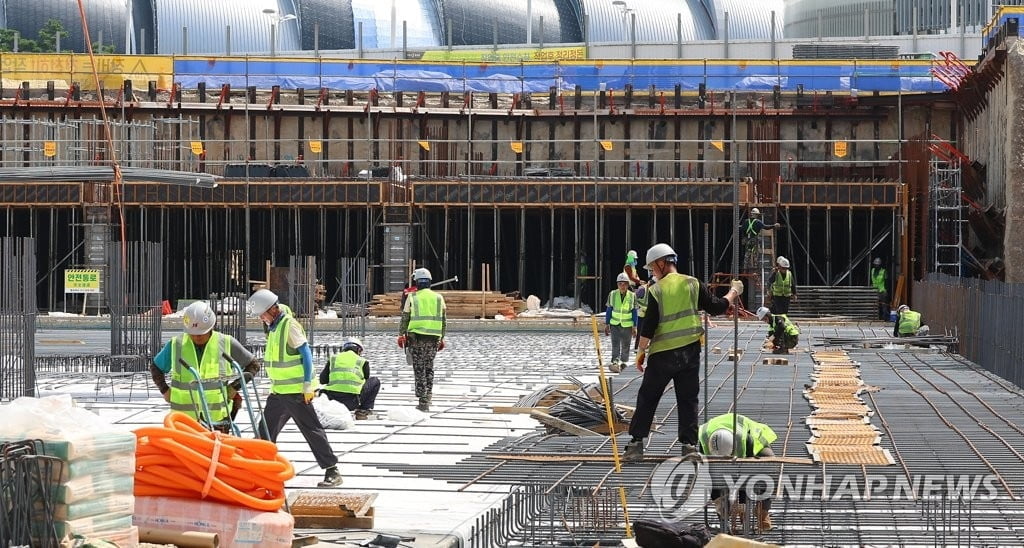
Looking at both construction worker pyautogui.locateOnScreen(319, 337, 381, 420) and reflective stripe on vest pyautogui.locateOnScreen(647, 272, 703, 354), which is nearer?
reflective stripe on vest pyautogui.locateOnScreen(647, 272, 703, 354)

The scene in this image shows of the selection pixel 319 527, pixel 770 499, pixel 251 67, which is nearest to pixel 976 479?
pixel 770 499

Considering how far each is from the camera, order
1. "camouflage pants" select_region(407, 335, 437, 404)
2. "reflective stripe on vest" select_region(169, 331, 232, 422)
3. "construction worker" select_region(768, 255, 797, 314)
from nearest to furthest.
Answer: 1. "reflective stripe on vest" select_region(169, 331, 232, 422)
2. "camouflage pants" select_region(407, 335, 437, 404)
3. "construction worker" select_region(768, 255, 797, 314)

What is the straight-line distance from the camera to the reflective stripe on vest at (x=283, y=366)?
1087 cm

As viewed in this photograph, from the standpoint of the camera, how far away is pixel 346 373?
602 inches

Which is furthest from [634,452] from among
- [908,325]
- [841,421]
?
[908,325]

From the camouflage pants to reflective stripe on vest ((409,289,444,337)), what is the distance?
0.10 metres

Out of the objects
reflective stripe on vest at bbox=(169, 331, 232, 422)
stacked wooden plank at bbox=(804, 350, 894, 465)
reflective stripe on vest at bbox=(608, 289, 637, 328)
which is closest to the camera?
reflective stripe on vest at bbox=(169, 331, 232, 422)

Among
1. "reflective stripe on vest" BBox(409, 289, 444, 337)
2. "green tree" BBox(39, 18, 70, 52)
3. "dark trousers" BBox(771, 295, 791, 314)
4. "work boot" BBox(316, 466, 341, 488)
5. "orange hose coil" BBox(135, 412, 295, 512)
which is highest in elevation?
"green tree" BBox(39, 18, 70, 52)

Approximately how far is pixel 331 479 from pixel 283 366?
873 mm

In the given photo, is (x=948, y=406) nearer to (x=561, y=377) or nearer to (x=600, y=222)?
(x=561, y=377)

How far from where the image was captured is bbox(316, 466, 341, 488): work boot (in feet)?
35.8

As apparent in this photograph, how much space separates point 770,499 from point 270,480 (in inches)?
122

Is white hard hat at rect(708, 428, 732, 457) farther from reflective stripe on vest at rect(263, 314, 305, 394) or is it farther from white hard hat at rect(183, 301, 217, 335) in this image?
white hard hat at rect(183, 301, 217, 335)

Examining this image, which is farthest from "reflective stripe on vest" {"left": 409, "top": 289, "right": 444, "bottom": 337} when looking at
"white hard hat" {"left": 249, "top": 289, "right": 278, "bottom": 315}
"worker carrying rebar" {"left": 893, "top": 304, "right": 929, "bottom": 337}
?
"worker carrying rebar" {"left": 893, "top": 304, "right": 929, "bottom": 337}
